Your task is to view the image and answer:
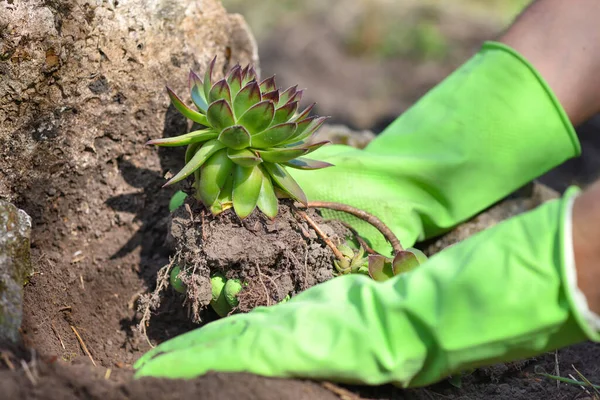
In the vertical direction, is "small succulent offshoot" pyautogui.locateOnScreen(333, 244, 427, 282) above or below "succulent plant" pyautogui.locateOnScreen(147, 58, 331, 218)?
below

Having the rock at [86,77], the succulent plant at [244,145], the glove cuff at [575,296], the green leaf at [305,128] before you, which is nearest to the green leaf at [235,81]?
the succulent plant at [244,145]

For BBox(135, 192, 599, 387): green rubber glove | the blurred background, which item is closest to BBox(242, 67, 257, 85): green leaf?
BBox(135, 192, 599, 387): green rubber glove

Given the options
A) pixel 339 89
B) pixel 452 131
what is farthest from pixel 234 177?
pixel 339 89

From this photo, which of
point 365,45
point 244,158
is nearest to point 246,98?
point 244,158

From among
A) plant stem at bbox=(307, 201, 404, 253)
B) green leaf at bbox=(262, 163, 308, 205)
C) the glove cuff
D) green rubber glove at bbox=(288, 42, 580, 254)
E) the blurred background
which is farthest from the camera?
the blurred background

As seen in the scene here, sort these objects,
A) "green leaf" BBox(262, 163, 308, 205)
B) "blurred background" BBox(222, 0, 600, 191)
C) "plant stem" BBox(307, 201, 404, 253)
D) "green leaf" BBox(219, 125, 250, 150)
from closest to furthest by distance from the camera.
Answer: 1. "green leaf" BBox(219, 125, 250, 150)
2. "green leaf" BBox(262, 163, 308, 205)
3. "plant stem" BBox(307, 201, 404, 253)
4. "blurred background" BBox(222, 0, 600, 191)

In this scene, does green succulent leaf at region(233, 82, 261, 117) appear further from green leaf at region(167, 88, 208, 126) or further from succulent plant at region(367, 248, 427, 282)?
succulent plant at region(367, 248, 427, 282)

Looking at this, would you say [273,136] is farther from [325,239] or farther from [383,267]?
[383,267]

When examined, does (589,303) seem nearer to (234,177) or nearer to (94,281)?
(234,177)
